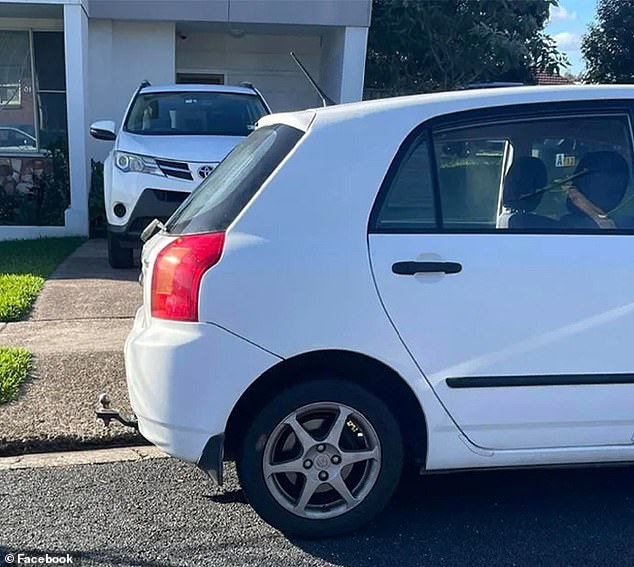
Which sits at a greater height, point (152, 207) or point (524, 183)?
point (524, 183)

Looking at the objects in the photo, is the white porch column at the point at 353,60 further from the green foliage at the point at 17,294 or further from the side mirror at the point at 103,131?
the green foliage at the point at 17,294

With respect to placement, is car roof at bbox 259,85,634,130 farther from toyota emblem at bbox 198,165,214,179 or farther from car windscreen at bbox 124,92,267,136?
car windscreen at bbox 124,92,267,136

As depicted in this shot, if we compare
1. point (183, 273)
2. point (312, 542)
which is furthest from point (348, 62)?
point (312, 542)

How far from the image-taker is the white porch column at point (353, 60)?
10812 millimetres

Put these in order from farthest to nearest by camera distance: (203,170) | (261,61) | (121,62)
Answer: (261,61), (121,62), (203,170)

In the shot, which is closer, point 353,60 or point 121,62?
point 353,60

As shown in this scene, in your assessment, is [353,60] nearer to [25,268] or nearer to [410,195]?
[25,268]

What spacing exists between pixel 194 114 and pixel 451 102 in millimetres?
5538

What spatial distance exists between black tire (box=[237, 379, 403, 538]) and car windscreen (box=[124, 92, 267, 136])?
5331mm

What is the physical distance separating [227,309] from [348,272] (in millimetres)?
495

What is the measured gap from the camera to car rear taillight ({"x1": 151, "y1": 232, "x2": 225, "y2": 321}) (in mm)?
2793

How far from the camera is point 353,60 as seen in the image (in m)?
10.9

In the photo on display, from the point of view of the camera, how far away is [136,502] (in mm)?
3359

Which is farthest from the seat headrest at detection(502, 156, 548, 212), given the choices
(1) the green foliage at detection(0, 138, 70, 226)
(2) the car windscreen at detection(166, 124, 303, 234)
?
(1) the green foliage at detection(0, 138, 70, 226)
